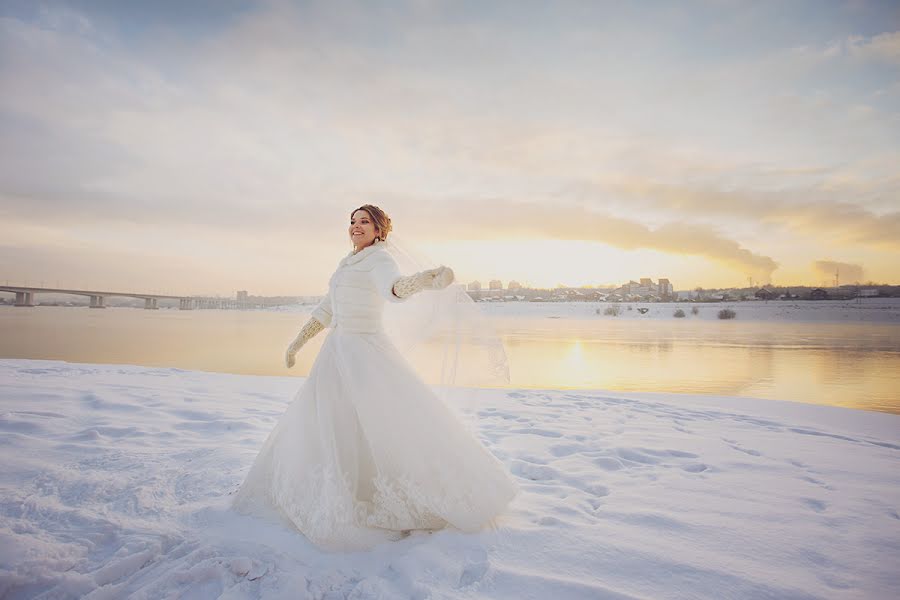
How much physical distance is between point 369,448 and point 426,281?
112 centimetres

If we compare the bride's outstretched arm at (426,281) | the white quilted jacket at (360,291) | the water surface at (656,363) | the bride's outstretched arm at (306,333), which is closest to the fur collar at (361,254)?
the white quilted jacket at (360,291)

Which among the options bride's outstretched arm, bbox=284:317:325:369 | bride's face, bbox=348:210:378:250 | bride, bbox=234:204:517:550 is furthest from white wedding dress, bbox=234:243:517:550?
bride's outstretched arm, bbox=284:317:325:369

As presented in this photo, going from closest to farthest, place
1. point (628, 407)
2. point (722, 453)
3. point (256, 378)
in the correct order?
point (722, 453) → point (628, 407) → point (256, 378)

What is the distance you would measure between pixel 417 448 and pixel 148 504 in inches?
71.4

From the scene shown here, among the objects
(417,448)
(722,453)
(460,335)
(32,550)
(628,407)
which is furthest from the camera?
(628,407)

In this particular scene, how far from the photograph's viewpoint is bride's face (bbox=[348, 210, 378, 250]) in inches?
113

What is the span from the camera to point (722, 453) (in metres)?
3.94

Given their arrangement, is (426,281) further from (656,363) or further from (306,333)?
(656,363)

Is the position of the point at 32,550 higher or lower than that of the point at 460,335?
lower

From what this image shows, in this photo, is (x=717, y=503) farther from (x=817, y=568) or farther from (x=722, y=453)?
(x=722, y=453)

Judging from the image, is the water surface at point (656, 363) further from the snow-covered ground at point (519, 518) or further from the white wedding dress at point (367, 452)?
the white wedding dress at point (367, 452)

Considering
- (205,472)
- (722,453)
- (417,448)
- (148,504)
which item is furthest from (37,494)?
(722,453)

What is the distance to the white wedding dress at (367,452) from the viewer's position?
242cm

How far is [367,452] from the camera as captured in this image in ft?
8.55
